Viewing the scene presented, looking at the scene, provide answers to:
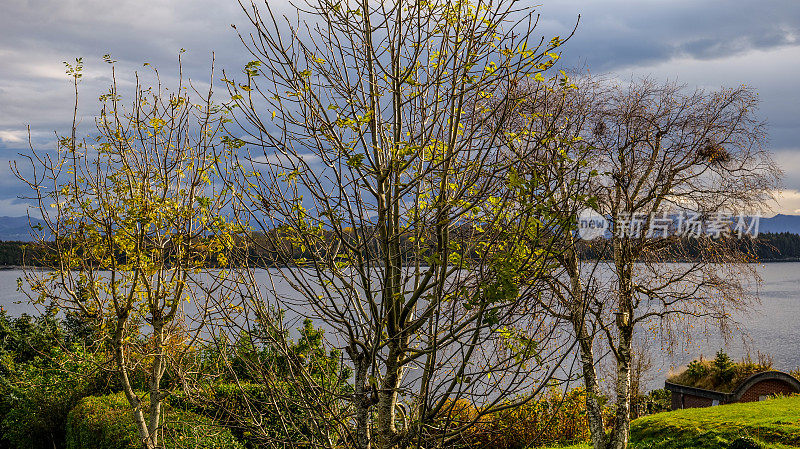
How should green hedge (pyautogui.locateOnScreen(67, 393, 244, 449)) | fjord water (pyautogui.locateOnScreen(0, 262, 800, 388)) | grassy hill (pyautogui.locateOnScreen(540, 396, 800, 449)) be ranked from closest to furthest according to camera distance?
1. green hedge (pyautogui.locateOnScreen(67, 393, 244, 449))
2. grassy hill (pyautogui.locateOnScreen(540, 396, 800, 449))
3. fjord water (pyautogui.locateOnScreen(0, 262, 800, 388))

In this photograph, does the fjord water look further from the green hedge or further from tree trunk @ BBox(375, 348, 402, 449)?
tree trunk @ BBox(375, 348, 402, 449)

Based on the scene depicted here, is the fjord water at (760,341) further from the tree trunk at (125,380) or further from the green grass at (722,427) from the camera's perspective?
the tree trunk at (125,380)

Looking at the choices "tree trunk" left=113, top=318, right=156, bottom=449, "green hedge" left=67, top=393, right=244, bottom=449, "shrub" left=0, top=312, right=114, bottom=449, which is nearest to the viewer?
"tree trunk" left=113, top=318, right=156, bottom=449

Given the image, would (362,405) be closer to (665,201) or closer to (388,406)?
(388,406)

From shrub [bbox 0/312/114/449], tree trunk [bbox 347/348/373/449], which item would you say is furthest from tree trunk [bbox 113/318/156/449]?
shrub [bbox 0/312/114/449]

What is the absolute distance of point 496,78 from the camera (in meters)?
3.44

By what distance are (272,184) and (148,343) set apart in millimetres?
4901

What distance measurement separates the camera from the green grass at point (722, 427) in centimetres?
1059

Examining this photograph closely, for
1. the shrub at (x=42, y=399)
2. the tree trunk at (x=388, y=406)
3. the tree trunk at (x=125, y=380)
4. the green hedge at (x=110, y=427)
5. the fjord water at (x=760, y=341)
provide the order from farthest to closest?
the fjord water at (x=760, y=341)
the shrub at (x=42, y=399)
the green hedge at (x=110, y=427)
the tree trunk at (x=125, y=380)
the tree trunk at (x=388, y=406)

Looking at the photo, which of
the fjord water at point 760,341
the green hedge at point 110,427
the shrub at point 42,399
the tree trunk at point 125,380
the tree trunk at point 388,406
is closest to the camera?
the tree trunk at point 388,406

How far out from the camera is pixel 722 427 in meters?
11.6

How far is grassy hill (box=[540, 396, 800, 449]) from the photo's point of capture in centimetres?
1051

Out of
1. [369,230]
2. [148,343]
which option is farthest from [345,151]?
[148,343]

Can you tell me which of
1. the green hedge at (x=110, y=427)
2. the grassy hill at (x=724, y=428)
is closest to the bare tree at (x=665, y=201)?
the grassy hill at (x=724, y=428)
